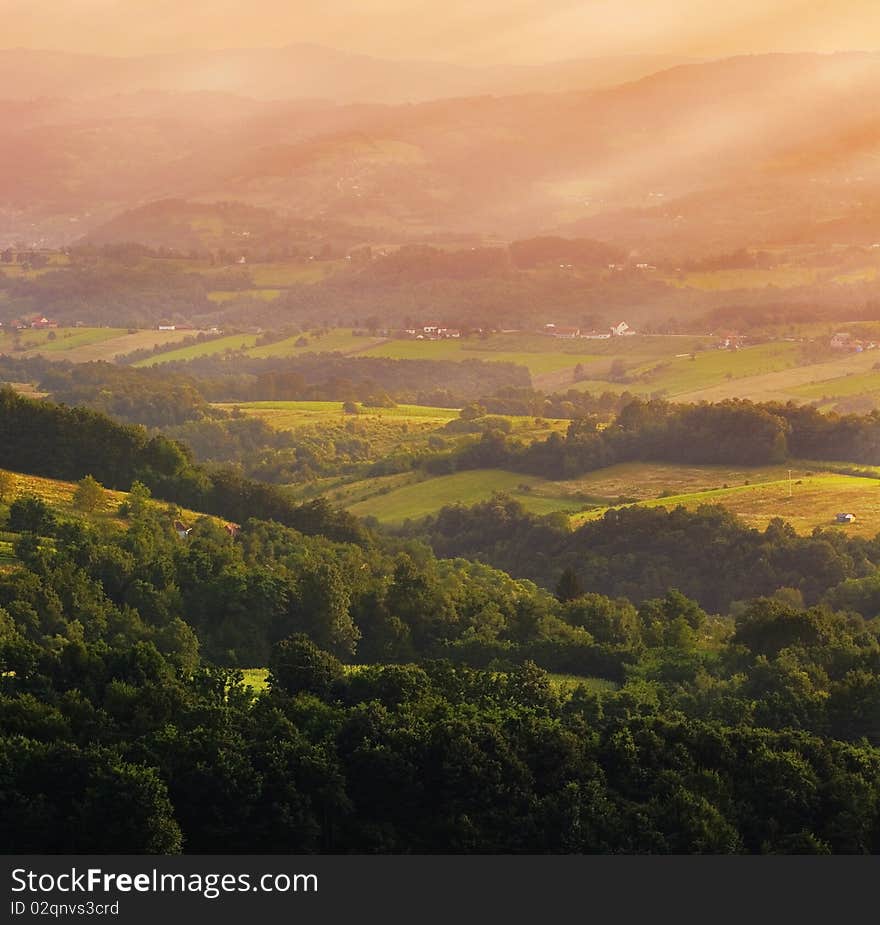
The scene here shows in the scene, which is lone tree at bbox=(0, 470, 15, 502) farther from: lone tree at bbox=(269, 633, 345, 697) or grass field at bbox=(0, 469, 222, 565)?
lone tree at bbox=(269, 633, 345, 697)

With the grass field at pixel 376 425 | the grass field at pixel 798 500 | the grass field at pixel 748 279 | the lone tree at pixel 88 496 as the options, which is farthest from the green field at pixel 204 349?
the lone tree at pixel 88 496

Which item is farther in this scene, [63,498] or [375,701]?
[63,498]

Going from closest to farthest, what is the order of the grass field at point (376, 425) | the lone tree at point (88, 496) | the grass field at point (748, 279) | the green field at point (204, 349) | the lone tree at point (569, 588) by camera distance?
the lone tree at point (569, 588) → the lone tree at point (88, 496) → the grass field at point (376, 425) → the green field at point (204, 349) → the grass field at point (748, 279)

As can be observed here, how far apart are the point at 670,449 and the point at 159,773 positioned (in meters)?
70.0

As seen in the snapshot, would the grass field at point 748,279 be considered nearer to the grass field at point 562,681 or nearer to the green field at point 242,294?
the green field at point 242,294

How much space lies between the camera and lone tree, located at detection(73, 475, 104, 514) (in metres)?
57.9

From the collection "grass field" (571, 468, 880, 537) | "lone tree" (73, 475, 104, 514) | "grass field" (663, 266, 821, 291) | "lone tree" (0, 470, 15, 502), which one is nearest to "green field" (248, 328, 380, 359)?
"grass field" (663, 266, 821, 291)

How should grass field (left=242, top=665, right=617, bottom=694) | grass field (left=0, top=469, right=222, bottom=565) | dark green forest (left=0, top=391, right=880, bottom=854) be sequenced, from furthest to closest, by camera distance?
grass field (left=0, top=469, right=222, bottom=565) → grass field (left=242, top=665, right=617, bottom=694) → dark green forest (left=0, top=391, right=880, bottom=854)

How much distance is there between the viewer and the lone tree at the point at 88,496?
57906mm

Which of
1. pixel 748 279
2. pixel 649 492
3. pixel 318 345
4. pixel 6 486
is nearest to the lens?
pixel 6 486

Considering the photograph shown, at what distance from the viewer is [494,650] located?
46.8m

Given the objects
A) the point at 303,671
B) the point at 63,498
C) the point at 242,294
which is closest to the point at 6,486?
the point at 63,498

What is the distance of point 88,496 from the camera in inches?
2287

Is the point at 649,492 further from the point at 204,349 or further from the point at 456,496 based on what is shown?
the point at 204,349
